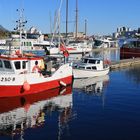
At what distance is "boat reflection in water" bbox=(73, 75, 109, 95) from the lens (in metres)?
36.8

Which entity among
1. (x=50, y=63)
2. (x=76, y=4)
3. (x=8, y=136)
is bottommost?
(x=8, y=136)

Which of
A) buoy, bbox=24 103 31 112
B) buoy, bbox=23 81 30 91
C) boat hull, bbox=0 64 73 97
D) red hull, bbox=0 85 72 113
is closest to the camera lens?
buoy, bbox=24 103 31 112

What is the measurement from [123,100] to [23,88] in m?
7.91

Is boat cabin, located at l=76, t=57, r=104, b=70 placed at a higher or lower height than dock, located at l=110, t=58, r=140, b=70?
higher

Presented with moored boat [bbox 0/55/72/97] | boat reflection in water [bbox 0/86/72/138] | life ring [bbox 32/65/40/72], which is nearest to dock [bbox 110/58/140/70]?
moored boat [bbox 0/55/72/97]

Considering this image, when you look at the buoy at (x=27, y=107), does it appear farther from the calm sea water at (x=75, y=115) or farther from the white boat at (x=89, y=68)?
the white boat at (x=89, y=68)

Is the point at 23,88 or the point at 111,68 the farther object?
the point at 111,68

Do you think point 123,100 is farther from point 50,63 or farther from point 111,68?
point 111,68

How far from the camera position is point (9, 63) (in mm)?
31219

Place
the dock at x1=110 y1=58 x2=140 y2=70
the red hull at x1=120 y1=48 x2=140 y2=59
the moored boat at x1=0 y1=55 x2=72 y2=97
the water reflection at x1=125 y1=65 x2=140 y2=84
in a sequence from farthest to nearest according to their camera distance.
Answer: the red hull at x1=120 y1=48 x2=140 y2=59, the dock at x1=110 y1=58 x2=140 y2=70, the water reflection at x1=125 y1=65 x2=140 y2=84, the moored boat at x1=0 y1=55 x2=72 y2=97

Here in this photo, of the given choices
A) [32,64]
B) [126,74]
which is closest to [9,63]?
[32,64]

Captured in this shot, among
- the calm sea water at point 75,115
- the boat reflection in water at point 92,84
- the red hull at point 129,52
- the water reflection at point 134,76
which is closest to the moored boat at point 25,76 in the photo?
the calm sea water at point 75,115

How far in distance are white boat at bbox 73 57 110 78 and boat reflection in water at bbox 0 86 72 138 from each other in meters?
8.82

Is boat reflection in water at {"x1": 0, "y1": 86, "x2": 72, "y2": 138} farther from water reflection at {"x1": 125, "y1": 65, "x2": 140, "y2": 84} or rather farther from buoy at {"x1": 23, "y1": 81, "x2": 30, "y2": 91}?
water reflection at {"x1": 125, "y1": 65, "x2": 140, "y2": 84}
